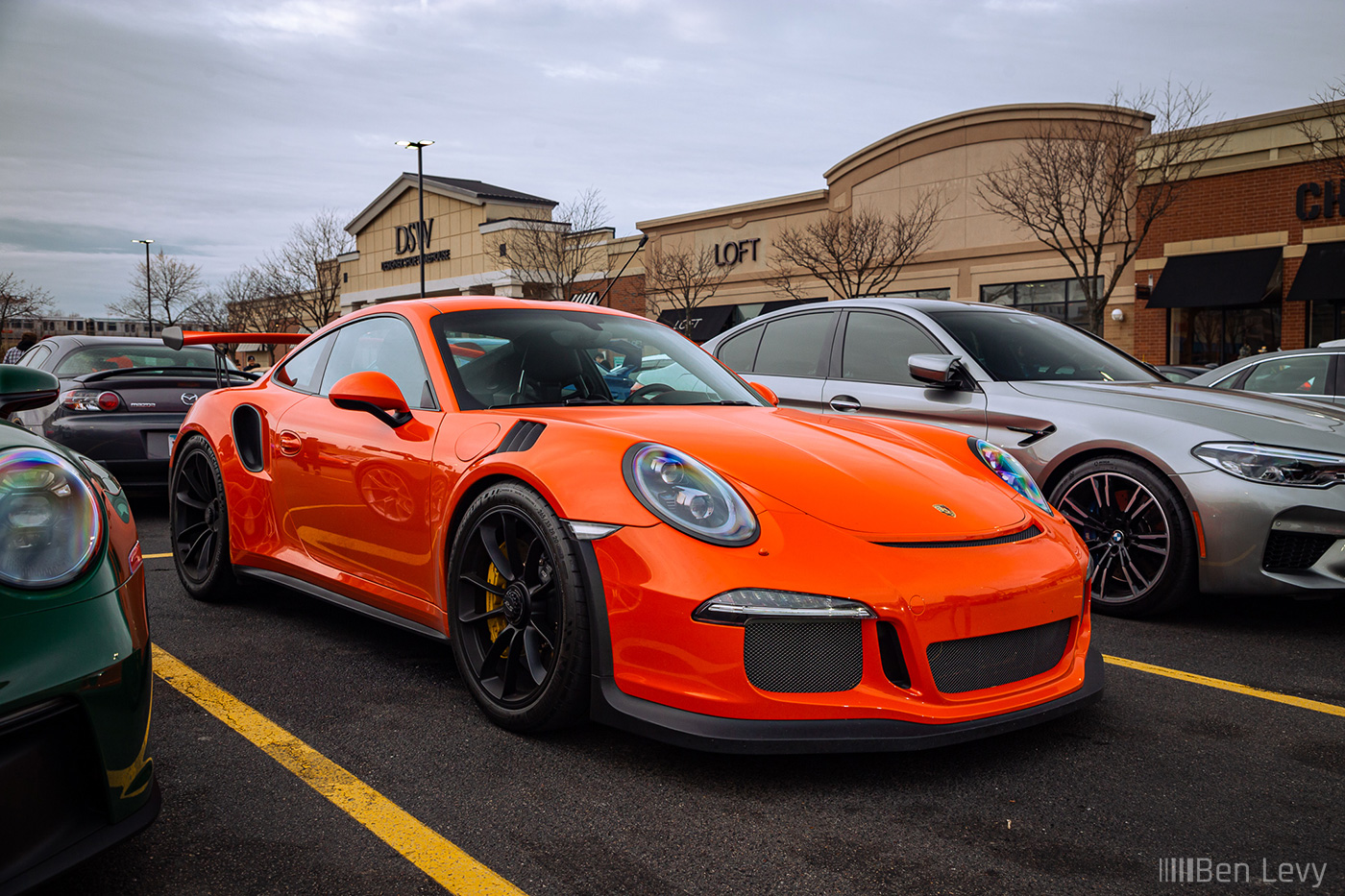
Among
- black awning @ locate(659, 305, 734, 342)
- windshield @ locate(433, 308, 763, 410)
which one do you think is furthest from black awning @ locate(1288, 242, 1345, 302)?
windshield @ locate(433, 308, 763, 410)

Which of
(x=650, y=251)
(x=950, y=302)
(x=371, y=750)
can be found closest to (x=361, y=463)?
(x=371, y=750)

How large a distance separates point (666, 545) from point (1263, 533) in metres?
2.89

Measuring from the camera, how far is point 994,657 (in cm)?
263

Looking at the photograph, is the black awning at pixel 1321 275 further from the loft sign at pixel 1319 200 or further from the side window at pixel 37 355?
the side window at pixel 37 355

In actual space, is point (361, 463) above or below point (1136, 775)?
above

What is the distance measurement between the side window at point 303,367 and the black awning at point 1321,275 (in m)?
21.5

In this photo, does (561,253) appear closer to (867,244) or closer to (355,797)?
(867,244)

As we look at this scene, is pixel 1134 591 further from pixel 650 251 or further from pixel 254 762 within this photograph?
pixel 650 251

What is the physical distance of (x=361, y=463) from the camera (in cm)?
354

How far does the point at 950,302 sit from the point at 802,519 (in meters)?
3.72

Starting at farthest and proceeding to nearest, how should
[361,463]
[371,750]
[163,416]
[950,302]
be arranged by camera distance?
[163,416]
[950,302]
[361,463]
[371,750]

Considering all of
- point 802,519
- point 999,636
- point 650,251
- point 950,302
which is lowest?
point 999,636

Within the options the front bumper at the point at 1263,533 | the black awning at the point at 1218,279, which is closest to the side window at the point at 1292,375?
the front bumper at the point at 1263,533
